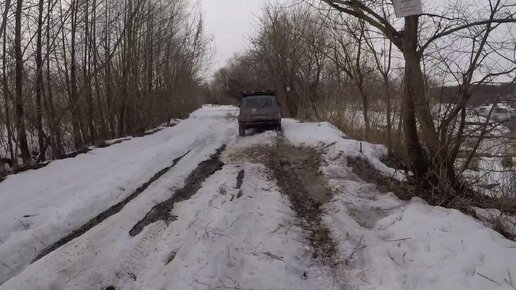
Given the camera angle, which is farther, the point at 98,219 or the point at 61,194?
the point at 61,194

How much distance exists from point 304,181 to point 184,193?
246 cm

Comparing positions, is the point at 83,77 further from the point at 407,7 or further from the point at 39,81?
the point at 407,7

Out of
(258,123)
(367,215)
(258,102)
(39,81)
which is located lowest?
(367,215)

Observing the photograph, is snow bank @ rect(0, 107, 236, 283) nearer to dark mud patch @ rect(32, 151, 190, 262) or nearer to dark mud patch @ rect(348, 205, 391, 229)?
dark mud patch @ rect(32, 151, 190, 262)

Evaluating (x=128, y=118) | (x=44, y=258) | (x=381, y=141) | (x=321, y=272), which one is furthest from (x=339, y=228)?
(x=128, y=118)

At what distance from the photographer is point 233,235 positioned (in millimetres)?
5367

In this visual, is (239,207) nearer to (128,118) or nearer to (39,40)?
(39,40)

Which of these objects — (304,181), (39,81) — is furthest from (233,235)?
(39,81)

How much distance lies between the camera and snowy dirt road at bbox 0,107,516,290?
4.26 metres

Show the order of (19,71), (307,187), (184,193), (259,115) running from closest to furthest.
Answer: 1. (184,193)
2. (307,187)
3. (19,71)
4. (259,115)

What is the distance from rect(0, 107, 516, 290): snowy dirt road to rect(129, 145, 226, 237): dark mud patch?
3cm

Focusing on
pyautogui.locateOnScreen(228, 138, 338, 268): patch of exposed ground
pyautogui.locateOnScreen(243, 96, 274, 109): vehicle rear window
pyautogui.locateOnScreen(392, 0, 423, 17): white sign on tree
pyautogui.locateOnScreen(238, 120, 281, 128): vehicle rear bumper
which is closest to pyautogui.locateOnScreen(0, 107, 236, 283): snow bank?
pyautogui.locateOnScreen(228, 138, 338, 268): patch of exposed ground

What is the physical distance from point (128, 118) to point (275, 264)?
17.2 m

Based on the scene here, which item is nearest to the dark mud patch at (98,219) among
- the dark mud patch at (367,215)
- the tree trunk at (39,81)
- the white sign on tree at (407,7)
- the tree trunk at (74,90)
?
the dark mud patch at (367,215)
